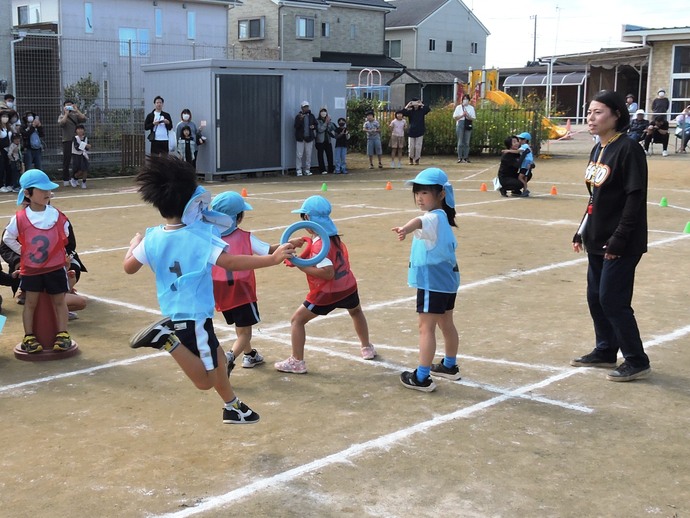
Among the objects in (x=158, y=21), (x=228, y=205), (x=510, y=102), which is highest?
(x=158, y=21)

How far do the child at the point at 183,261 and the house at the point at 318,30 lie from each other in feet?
138

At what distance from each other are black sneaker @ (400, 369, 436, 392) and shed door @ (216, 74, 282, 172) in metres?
16.4

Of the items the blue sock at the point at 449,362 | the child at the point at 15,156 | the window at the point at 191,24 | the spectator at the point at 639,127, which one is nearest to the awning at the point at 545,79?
the window at the point at 191,24

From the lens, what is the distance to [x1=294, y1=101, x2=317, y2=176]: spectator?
2283cm

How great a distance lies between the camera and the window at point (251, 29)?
49312 millimetres

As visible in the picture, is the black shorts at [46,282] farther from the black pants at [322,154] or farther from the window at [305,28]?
the window at [305,28]

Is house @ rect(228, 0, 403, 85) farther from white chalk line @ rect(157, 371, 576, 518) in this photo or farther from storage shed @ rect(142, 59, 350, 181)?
white chalk line @ rect(157, 371, 576, 518)

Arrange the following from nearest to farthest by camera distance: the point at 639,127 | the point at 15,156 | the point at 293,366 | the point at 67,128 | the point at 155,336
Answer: the point at 155,336 < the point at 293,366 < the point at 15,156 < the point at 67,128 < the point at 639,127

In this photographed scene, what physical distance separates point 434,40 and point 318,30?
49.3 feet

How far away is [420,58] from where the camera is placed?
61156mm

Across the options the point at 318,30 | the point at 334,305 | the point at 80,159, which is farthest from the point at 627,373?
the point at 318,30

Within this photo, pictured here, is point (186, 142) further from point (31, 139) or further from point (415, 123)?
point (415, 123)

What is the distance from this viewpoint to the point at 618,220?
629 cm

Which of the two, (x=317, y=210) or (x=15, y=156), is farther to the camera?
(x=15, y=156)
